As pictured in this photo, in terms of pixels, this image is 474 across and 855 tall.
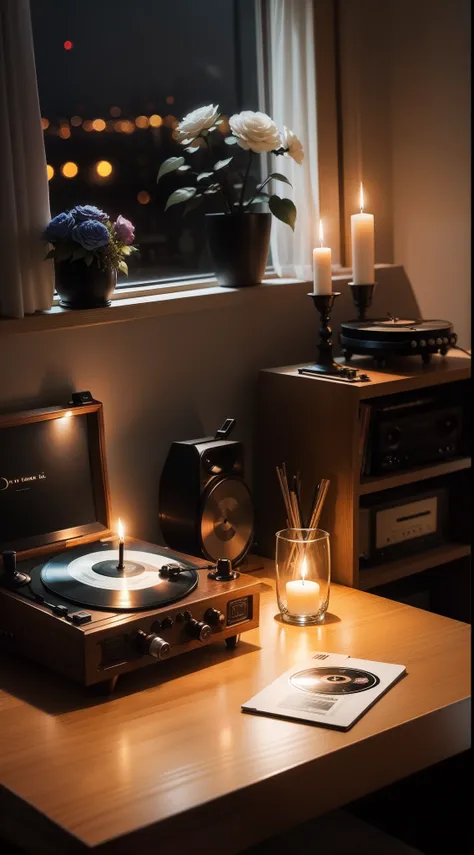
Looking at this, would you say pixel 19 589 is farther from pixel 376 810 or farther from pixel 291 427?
pixel 376 810

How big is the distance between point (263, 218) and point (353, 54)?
1.67 feet

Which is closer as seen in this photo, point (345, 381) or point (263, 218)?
point (345, 381)

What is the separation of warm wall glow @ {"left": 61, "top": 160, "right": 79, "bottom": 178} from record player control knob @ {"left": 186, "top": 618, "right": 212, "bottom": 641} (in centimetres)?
104

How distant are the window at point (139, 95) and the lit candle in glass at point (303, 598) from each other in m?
0.83

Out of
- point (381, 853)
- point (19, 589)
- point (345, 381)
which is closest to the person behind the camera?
point (381, 853)

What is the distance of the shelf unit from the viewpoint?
199cm

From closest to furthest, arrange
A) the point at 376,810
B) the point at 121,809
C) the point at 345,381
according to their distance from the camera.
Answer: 1. the point at 121,809
2. the point at 345,381
3. the point at 376,810

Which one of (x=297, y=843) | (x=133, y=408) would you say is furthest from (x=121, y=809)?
(x=133, y=408)

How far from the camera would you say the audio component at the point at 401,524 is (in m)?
2.10

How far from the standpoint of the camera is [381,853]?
1.50 metres

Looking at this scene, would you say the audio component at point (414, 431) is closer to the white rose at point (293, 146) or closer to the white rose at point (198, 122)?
the white rose at point (293, 146)

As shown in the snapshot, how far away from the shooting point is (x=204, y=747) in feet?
4.43

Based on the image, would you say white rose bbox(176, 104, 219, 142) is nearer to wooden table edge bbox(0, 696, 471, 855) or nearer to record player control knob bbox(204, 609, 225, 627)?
record player control knob bbox(204, 609, 225, 627)

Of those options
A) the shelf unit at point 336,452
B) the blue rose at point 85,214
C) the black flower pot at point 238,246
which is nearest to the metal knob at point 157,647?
the shelf unit at point 336,452
